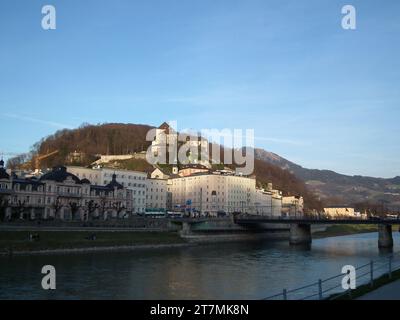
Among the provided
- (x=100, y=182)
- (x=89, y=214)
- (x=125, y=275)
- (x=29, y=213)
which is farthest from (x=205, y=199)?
(x=125, y=275)

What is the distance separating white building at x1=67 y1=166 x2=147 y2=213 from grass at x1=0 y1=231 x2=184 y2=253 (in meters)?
41.9

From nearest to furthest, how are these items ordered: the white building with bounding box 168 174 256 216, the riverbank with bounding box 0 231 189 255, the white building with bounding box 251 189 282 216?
the riverbank with bounding box 0 231 189 255 → the white building with bounding box 168 174 256 216 → the white building with bounding box 251 189 282 216

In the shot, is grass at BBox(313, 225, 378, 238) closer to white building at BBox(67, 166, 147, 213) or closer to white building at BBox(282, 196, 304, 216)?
white building at BBox(282, 196, 304, 216)

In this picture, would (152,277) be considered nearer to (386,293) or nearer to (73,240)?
(386,293)

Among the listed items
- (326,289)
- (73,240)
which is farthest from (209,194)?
(326,289)

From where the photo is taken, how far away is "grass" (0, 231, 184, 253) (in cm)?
5456

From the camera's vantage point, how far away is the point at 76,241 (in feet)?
202

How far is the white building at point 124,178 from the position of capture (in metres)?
119

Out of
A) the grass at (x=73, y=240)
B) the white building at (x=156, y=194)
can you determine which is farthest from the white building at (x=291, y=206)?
the grass at (x=73, y=240)

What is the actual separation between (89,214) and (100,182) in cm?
2769

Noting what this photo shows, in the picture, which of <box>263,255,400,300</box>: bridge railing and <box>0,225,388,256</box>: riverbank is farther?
<box>0,225,388,256</box>: riverbank

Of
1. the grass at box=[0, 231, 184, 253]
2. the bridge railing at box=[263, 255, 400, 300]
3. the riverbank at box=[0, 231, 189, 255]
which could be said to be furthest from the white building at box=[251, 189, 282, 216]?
the bridge railing at box=[263, 255, 400, 300]

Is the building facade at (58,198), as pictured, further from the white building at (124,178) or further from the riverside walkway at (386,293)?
the riverside walkway at (386,293)
